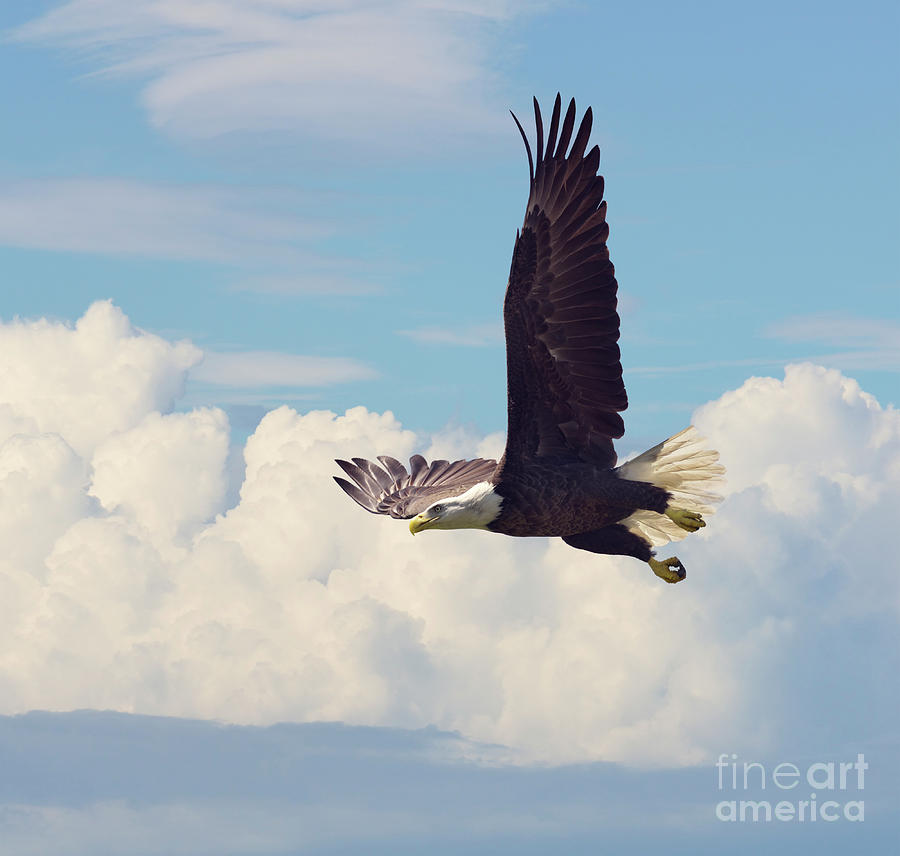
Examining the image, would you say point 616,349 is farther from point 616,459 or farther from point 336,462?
point 336,462

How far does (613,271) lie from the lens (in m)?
14.5

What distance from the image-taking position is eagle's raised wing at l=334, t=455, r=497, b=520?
1866 centimetres

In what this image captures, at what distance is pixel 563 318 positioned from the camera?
14.7 meters

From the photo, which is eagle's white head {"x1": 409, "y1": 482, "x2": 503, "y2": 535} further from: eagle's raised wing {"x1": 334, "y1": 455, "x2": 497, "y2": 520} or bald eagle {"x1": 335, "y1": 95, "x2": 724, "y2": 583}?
eagle's raised wing {"x1": 334, "y1": 455, "x2": 497, "y2": 520}

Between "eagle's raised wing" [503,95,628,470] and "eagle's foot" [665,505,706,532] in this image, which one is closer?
"eagle's raised wing" [503,95,628,470]

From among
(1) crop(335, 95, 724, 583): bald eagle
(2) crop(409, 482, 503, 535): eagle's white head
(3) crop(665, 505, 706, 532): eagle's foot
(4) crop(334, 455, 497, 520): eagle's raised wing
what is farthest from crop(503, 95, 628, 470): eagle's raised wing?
(4) crop(334, 455, 497, 520): eagle's raised wing

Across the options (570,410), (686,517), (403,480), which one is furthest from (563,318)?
(403,480)

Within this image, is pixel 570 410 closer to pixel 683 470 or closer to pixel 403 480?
pixel 683 470

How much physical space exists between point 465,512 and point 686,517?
2325 mm

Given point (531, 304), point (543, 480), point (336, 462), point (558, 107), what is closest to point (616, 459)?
point (543, 480)

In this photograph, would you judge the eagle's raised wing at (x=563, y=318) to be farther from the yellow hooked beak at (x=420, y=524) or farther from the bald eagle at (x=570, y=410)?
the yellow hooked beak at (x=420, y=524)

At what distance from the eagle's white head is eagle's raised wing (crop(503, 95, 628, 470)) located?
42cm

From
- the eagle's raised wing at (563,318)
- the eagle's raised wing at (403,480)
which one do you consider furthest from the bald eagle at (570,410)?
the eagle's raised wing at (403,480)

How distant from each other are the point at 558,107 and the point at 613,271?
167 centimetres
